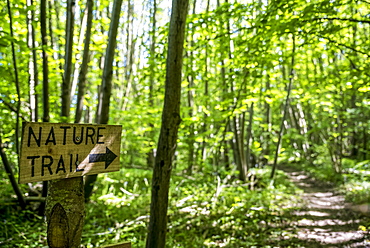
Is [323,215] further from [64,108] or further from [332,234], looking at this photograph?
[64,108]

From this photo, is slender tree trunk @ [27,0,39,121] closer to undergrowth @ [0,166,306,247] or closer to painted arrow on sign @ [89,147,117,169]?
undergrowth @ [0,166,306,247]

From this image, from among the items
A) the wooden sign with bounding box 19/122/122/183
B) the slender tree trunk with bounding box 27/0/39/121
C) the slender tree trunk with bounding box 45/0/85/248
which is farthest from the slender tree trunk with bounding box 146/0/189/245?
the slender tree trunk with bounding box 27/0/39/121

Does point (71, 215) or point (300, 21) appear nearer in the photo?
point (71, 215)

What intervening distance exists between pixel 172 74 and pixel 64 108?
275cm

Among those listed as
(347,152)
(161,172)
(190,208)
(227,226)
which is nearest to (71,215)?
(161,172)

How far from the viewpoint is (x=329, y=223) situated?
505 centimetres

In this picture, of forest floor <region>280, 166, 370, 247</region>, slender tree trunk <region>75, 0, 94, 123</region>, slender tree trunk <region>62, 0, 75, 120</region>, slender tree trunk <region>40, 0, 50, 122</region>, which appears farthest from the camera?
slender tree trunk <region>75, 0, 94, 123</region>

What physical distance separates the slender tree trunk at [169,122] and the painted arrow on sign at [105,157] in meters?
1.24

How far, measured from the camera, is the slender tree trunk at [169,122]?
2896 millimetres

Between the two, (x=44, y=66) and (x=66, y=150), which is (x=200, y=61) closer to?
(x=44, y=66)

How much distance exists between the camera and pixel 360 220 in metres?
5.04

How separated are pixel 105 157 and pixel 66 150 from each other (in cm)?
27

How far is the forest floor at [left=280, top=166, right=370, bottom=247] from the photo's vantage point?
4.08 meters

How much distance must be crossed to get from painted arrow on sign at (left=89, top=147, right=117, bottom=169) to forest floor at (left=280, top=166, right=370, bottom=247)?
3.66 meters
